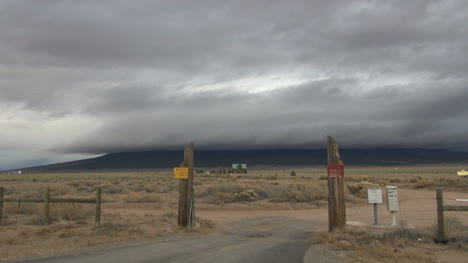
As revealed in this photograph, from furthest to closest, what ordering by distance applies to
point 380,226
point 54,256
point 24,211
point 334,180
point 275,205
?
point 275,205, point 24,211, point 380,226, point 334,180, point 54,256

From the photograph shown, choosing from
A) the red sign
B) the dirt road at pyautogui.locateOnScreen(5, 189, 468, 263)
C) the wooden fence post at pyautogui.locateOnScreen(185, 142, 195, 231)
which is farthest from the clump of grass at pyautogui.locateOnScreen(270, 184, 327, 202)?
the red sign

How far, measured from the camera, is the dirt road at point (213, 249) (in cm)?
952

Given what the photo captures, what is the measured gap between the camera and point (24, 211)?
65.5ft

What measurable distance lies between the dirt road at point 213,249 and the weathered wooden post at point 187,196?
131cm

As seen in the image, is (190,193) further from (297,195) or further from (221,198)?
(297,195)

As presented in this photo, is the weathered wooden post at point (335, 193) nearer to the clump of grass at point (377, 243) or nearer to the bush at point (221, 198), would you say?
the clump of grass at point (377, 243)

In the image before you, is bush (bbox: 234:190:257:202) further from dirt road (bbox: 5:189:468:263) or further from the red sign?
the red sign

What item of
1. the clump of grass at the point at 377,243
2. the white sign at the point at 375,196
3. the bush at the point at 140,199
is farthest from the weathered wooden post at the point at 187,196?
the bush at the point at 140,199

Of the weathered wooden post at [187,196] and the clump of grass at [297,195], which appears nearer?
the weathered wooden post at [187,196]

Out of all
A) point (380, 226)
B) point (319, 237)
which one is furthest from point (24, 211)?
point (380, 226)

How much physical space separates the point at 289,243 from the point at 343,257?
2.61 m

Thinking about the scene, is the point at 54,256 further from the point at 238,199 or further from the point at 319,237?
the point at 238,199

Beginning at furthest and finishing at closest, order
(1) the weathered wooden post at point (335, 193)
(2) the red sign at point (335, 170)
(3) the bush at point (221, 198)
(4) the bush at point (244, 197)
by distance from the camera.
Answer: (4) the bush at point (244, 197) < (3) the bush at point (221, 198) < (1) the weathered wooden post at point (335, 193) < (2) the red sign at point (335, 170)

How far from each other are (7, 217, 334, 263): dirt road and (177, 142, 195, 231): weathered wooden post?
51.6 inches
